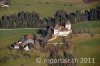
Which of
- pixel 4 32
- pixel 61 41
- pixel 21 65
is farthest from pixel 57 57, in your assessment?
pixel 4 32

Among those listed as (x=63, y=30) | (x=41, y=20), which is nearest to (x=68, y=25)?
(x=63, y=30)

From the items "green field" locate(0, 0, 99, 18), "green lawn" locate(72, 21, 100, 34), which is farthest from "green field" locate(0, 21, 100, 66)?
"green field" locate(0, 0, 99, 18)

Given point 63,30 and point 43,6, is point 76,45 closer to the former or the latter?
point 63,30

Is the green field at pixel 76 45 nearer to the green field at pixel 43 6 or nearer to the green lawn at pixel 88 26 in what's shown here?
the green lawn at pixel 88 26

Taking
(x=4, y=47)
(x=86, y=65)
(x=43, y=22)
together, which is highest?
(x=43, y=22)

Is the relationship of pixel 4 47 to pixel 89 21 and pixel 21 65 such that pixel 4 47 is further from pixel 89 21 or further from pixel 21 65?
pixel 89 21

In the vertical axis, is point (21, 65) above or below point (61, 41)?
below

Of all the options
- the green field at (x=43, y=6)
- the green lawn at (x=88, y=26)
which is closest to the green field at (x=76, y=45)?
the green lawn at (x=88, y=26)
